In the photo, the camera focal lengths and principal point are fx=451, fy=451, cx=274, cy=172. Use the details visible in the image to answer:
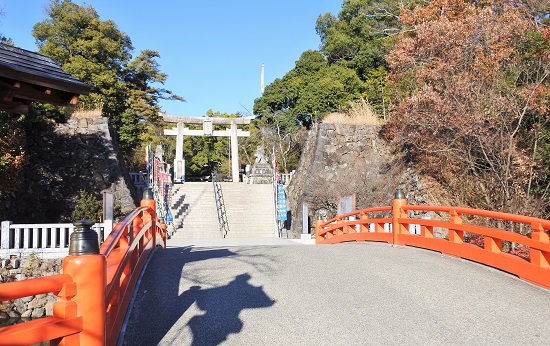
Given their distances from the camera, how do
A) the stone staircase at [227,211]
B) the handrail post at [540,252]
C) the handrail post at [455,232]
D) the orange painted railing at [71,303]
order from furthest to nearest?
the stone staircase at [227,211]
the handrail post at [455,232]
the handrail post at [540,252]
the orange painted railing at [71,303]

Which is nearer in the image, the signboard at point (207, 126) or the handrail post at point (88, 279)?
the handrail post at point (88, 279)

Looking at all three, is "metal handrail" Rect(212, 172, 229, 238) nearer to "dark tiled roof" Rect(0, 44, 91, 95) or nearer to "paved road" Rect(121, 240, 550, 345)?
"paved road" Rect(121, 240, 550, 345)

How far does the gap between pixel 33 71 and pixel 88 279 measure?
124 inches

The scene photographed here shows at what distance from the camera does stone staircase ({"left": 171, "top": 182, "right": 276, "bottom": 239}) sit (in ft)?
62.4

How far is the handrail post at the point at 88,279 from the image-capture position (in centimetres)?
273

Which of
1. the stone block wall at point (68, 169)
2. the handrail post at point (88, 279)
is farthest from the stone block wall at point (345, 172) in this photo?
the handrail post at point (88, 279)

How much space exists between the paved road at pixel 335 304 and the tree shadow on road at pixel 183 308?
1cm

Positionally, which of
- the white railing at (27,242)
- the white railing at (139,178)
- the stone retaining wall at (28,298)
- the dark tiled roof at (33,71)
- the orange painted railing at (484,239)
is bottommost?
the stone retaining wall at (28,298)

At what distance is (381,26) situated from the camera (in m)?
28.6

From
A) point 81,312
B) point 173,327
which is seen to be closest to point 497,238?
point 173,327

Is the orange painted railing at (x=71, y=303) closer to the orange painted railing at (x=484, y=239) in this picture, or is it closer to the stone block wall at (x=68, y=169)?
the orange painted railing at (x=484, y=239)

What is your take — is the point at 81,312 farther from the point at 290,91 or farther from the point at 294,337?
the point at 290,91

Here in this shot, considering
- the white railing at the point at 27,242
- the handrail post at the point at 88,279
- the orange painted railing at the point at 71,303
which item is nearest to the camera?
the orange painted railing at the point at 71,303

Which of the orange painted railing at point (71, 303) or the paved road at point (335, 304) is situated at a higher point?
the orange painted railing at point (71, 303)
